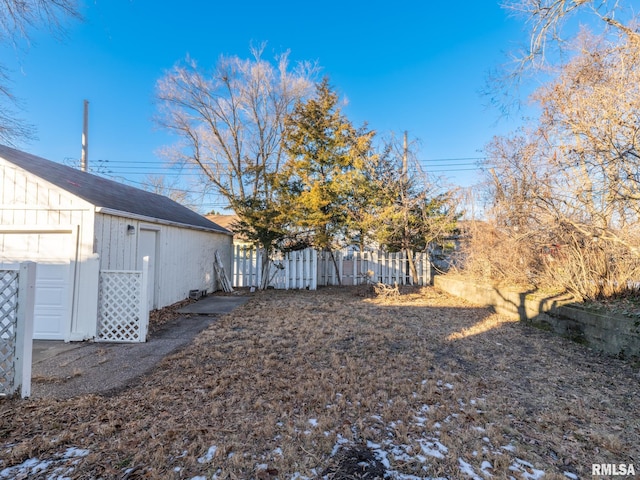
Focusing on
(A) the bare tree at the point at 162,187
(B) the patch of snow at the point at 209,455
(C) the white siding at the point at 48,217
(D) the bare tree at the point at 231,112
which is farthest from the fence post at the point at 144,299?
(A) the bare tree at the point at 162,187

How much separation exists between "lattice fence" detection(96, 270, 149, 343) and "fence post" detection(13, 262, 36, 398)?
75.4 inches

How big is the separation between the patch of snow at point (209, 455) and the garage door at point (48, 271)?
4.33 meters

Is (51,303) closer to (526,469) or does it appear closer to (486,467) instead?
(486,467)

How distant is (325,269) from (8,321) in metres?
9.40

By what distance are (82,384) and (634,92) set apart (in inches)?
311

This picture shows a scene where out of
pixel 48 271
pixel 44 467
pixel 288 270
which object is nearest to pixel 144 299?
pixel 48 271

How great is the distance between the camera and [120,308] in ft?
16.4

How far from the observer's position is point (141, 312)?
16.2 ft

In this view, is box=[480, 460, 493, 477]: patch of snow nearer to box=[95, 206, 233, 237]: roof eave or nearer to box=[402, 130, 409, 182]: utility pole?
box=[95, 206, 233, 237]: roof eave

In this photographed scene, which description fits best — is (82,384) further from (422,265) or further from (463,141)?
(463,141)

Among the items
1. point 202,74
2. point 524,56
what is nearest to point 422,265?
point 524,56

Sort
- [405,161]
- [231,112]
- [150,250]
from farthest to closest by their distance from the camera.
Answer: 1. [231,112]
2. [405,161]
3. [150,250]

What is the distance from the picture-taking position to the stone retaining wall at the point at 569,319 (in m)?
3.96

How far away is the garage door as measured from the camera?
501 cm
